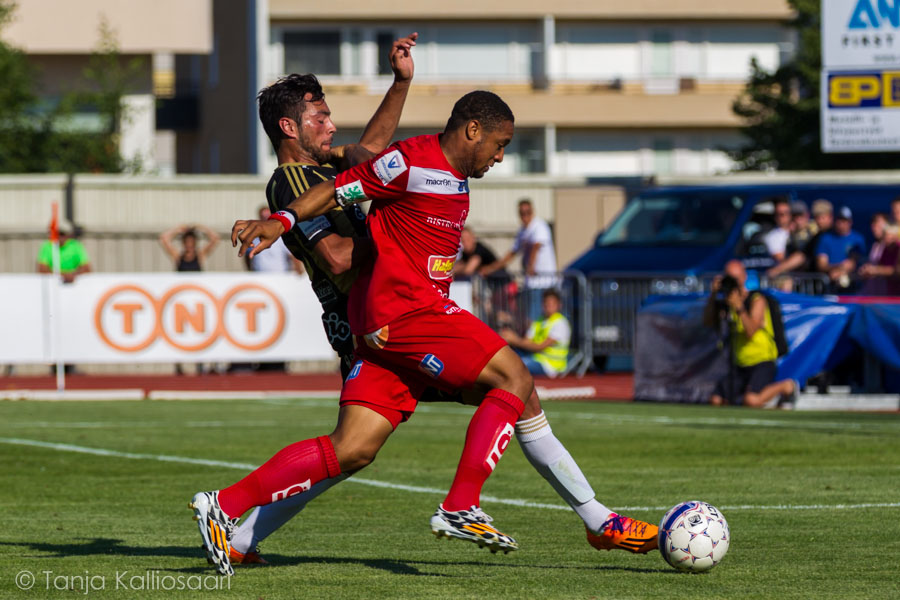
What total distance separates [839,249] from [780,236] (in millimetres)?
1141

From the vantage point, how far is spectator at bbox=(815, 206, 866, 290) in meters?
19.6

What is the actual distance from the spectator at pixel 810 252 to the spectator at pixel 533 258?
331 centimetres

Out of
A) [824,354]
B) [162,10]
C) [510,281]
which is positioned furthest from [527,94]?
[824,354]

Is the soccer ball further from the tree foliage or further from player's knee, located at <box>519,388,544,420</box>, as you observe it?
the tree foliage

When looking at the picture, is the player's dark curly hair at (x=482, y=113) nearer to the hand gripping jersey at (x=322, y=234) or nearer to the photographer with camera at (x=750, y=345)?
the hand gripping jersey at (x=322, y=234)

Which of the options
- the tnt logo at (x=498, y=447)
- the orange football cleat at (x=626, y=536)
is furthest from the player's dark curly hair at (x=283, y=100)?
the orange football cleat at (x=626, y=536)

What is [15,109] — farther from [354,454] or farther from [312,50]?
[354,454]

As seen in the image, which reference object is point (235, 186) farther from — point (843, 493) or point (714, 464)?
point (843, 493)

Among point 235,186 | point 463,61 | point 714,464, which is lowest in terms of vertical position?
Answer: point 714,464

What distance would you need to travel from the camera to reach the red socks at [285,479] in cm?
647

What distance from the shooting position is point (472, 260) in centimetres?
2200

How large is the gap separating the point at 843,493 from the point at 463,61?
46.5 metres

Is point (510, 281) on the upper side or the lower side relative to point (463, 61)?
lower

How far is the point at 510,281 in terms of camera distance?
22.2m
